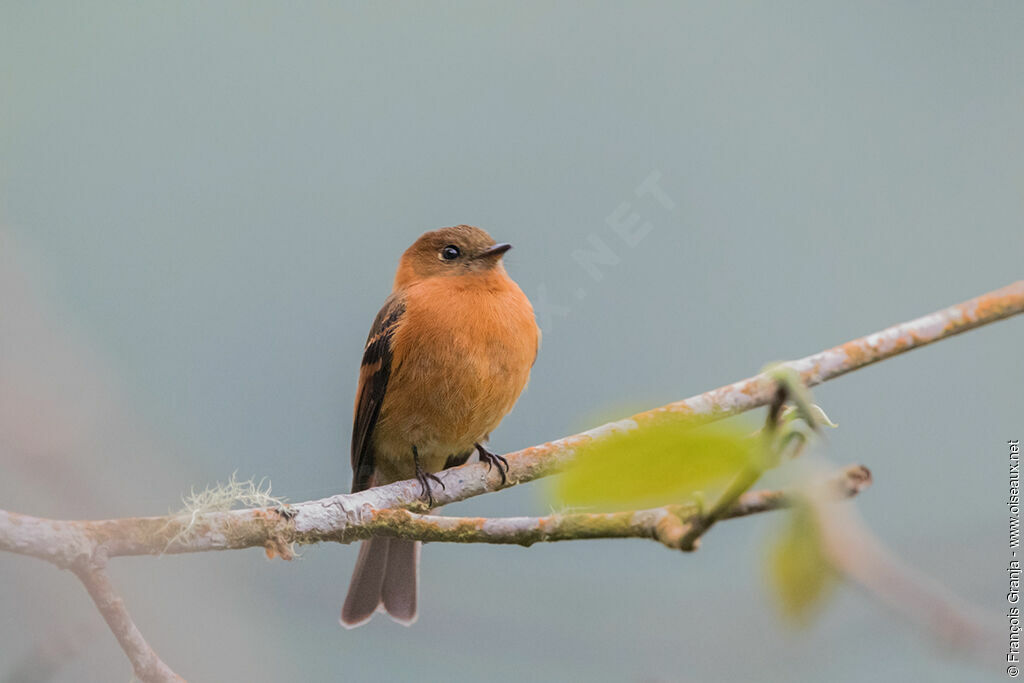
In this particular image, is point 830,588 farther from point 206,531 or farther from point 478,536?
point 206,531

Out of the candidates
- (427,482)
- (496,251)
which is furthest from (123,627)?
(496,251)

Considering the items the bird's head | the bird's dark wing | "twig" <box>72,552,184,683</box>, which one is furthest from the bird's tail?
"twig" <box>72,552,184,683</box>

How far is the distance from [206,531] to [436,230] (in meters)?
1.19

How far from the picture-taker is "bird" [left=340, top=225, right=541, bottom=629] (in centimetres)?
203

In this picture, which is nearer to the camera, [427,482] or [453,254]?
[427,482]

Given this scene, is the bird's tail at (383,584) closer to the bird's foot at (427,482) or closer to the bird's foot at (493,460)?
the bird's foot at (493,460)

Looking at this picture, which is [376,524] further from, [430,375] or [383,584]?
[383,584]

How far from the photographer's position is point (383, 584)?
2.31 m

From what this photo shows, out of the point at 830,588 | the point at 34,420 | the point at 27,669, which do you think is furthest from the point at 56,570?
the point at 830,588

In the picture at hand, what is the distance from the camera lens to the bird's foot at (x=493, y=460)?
Answer: 67.8 inches

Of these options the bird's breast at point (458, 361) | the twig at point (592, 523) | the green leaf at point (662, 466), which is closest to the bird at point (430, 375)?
the bird's breast at point (458, 361)

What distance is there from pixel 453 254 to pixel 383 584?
0.86 metres

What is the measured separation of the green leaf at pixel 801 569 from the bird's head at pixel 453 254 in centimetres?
161

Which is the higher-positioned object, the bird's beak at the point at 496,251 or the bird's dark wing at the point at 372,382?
the bird's beak at the point at 496,251
